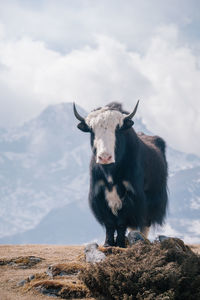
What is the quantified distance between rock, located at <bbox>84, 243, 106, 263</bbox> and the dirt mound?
5.79ft

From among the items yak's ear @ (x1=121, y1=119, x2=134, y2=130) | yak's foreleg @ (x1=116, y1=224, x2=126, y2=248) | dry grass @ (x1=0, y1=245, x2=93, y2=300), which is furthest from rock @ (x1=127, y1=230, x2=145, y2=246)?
yak's ear @ (x1=121, y1=119, x2=134, y2=130)

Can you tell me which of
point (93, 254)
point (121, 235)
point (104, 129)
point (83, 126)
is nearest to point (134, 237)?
point (93, 254)

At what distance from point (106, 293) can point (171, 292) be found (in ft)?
3.66

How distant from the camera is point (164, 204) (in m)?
13.7

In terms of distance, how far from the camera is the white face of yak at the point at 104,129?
33.3 feet

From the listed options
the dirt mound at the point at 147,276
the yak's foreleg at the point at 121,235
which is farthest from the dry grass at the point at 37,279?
the yak's foreleg at the point at 121,235

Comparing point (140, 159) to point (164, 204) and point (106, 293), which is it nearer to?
point (164, 204)

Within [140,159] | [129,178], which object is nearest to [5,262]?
[129,178]

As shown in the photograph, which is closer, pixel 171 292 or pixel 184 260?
pixel 171 292

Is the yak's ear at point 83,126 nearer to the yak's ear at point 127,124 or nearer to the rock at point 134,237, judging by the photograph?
the yak's ear at point 127,124

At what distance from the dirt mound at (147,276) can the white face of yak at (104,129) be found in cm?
329

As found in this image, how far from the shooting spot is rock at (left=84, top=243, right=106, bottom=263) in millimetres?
8954

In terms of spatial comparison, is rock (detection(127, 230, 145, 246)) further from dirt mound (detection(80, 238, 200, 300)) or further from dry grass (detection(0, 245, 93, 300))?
dirt mound (detection(80, 238, 200, 300))

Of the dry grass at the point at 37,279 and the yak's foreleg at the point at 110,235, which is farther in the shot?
the yak's foreleg at the point at 110,235
